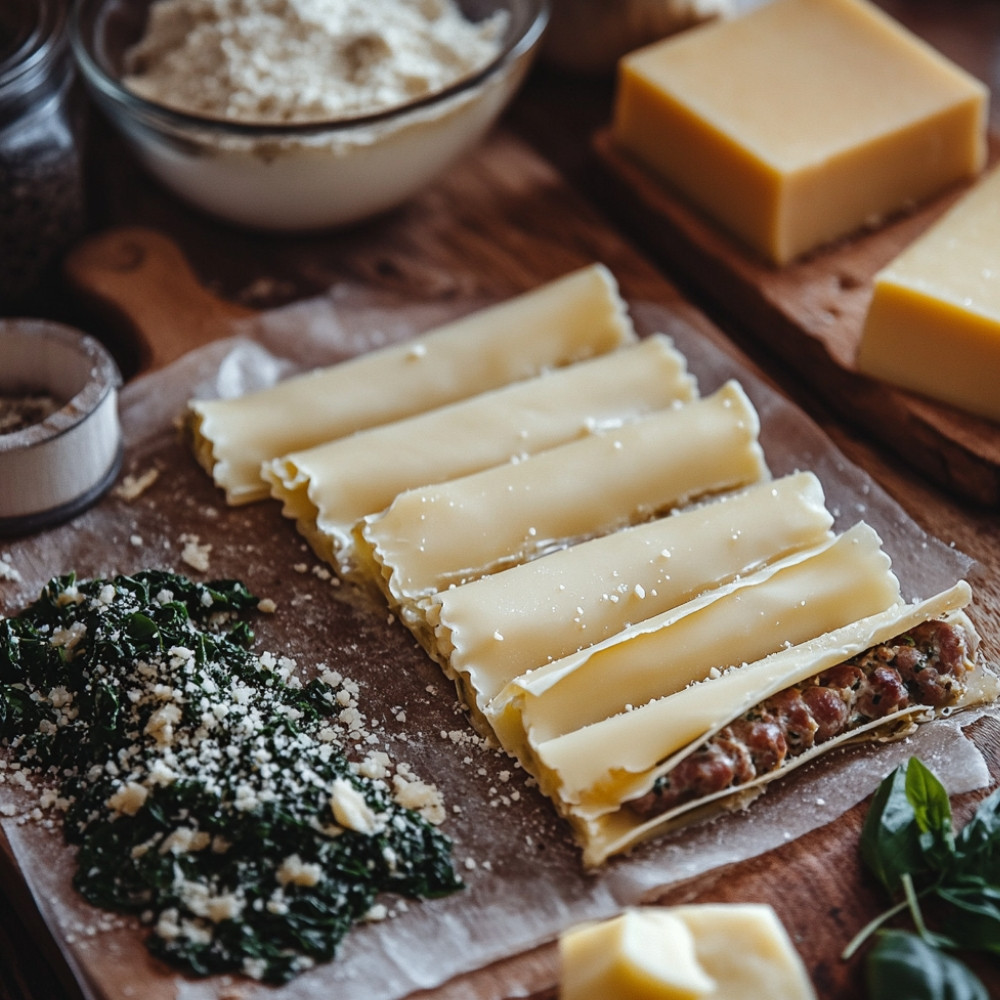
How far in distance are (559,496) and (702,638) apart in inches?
19.3

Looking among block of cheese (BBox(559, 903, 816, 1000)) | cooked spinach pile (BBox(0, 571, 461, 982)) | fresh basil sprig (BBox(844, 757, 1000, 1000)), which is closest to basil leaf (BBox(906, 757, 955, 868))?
fresh basil sprig (BBox(844, 757, 1000, 1000))

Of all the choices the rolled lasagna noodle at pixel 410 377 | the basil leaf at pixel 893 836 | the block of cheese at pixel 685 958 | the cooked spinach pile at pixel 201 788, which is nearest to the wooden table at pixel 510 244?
the rolled lasagna noodle at pixel 410 377

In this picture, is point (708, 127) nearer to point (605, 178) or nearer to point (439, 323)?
point (605, 178)

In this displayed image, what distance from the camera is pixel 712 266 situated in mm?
3459

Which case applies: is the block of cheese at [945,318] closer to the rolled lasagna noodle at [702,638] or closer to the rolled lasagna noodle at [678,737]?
the rolled lasagna noodle at [702,638]

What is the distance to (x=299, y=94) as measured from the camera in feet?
10.5

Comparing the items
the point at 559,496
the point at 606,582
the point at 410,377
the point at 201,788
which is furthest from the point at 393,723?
the point at 410,377

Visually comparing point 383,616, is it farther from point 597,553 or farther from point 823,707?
point 823,707

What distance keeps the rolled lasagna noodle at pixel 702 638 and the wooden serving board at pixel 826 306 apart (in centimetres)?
47

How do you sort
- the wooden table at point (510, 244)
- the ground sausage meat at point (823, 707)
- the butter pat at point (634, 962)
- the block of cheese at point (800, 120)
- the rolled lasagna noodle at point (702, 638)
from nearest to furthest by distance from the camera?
the butter pat at point (634, 962) → the ground sausage meat at point (823, 707) → the rolled lasagna noodle at point (702, 638) → the wooden table at point (510, 244) → the block of cheese at point (800, 120)

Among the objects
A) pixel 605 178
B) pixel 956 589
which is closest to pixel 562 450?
pixel 956 589

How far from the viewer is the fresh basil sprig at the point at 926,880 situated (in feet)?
6.61

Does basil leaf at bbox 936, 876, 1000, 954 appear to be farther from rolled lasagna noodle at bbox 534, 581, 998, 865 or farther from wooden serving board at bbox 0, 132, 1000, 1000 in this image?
rolled lasagna noodle at bbox 534, 581, 998, 865

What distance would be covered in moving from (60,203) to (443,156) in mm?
1059
